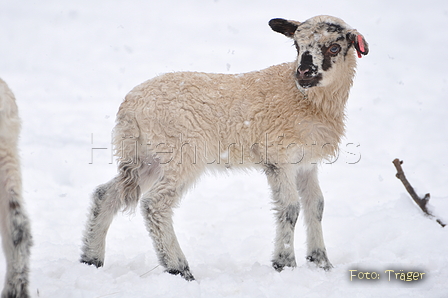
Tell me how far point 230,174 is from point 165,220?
12.9ft

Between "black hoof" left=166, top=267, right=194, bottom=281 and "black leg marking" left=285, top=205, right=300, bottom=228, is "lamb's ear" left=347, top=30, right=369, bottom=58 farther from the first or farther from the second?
"black hoof" left=166, top=267, right=194, bottom=281

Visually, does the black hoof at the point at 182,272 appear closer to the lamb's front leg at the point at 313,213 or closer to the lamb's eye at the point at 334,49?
the lamb's front leg at the point at 313,213

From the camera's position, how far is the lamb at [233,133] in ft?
16.4

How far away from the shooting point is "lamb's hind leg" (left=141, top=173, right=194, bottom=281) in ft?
15.9

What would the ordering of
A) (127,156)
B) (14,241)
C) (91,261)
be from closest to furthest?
(14,241)
(91,261)
(127,156)

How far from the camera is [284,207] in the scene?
522 cm

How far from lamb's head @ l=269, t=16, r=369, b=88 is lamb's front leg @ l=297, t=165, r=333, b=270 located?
43.2 inches

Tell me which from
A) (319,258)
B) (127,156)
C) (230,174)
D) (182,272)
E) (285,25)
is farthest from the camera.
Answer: (230,174)

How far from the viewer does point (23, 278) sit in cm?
329

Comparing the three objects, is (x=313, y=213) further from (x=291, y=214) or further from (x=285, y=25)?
(x=285, y=25)

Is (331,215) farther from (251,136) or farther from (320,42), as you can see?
(320,42)

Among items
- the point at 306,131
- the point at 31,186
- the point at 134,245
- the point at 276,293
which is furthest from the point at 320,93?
the point at 31,186

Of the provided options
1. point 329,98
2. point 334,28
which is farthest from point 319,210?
point 334,28

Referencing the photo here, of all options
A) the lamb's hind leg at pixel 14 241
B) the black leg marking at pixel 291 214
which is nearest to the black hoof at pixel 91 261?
the lamb's hind leg at pixel 14 241
